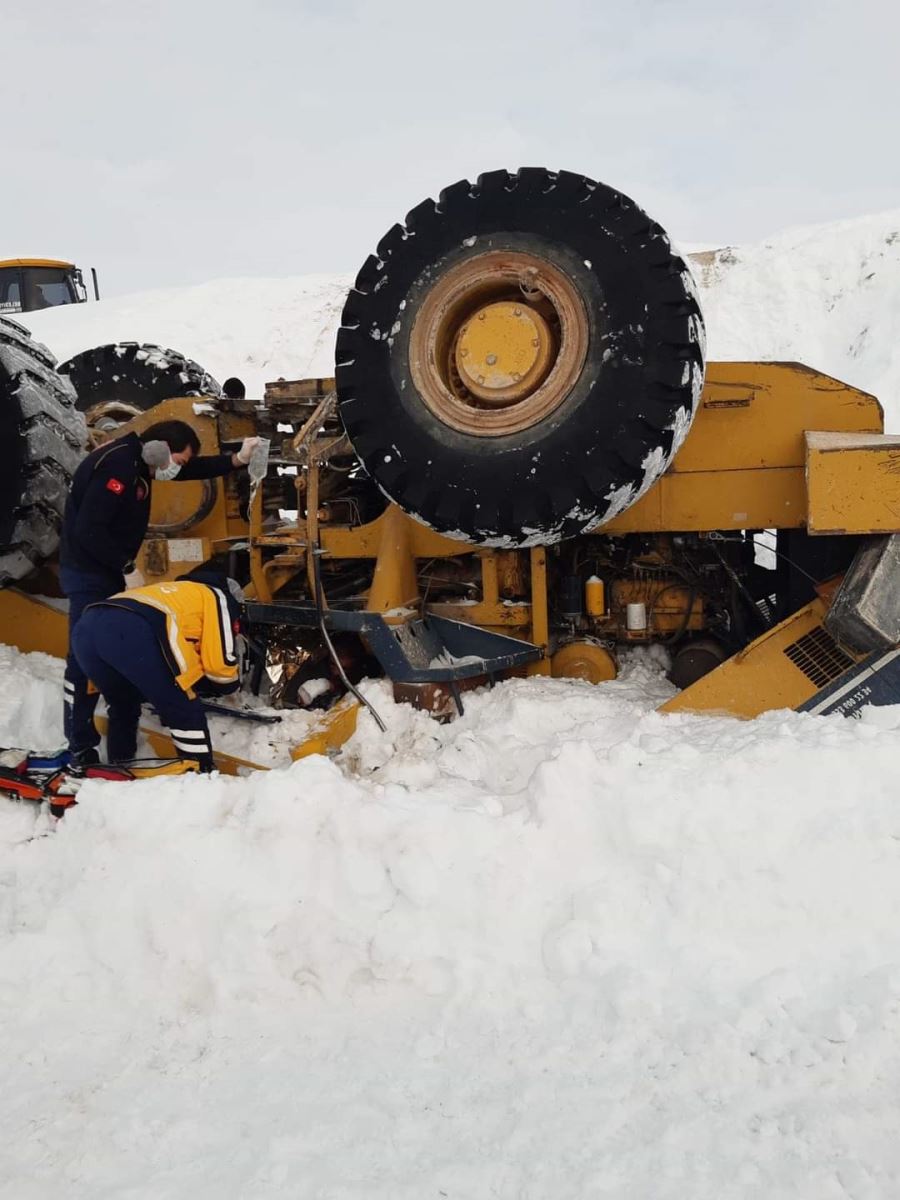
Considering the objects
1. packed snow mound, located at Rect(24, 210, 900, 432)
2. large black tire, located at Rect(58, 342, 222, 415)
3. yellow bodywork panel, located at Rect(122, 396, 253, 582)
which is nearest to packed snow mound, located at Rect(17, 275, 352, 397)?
packed snow mound, located at Rect(24, 210, 900, 432)

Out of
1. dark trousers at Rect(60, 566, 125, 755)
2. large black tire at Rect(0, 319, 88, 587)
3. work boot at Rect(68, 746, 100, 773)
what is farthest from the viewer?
large black tire at Rect(0, 319, 88, 587)

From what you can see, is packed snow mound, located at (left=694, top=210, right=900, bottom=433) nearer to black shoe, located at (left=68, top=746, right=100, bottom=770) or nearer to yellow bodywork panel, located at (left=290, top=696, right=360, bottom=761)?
yellow bodywork panel, located at (left=290, top=696, right=360, bottom=761)

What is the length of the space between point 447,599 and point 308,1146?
9.23ft

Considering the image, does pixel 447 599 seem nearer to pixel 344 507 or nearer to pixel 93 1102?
pixel 344 507

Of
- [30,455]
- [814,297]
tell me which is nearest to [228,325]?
[814,297]

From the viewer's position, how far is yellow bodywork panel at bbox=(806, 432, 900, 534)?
3.57 metres

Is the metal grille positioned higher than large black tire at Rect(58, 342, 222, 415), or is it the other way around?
large black tire at Rect(58, 342, 222, 415)

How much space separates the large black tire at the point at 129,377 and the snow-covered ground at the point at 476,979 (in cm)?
→ 379

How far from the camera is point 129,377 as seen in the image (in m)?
6.53

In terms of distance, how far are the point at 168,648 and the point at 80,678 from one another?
23.4 inches

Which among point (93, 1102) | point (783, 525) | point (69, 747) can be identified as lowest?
point (93, 1102)

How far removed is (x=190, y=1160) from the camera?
1.96 metres

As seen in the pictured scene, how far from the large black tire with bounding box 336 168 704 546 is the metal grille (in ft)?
2.94

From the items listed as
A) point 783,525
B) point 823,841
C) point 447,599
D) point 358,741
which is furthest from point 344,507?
point 823,841
